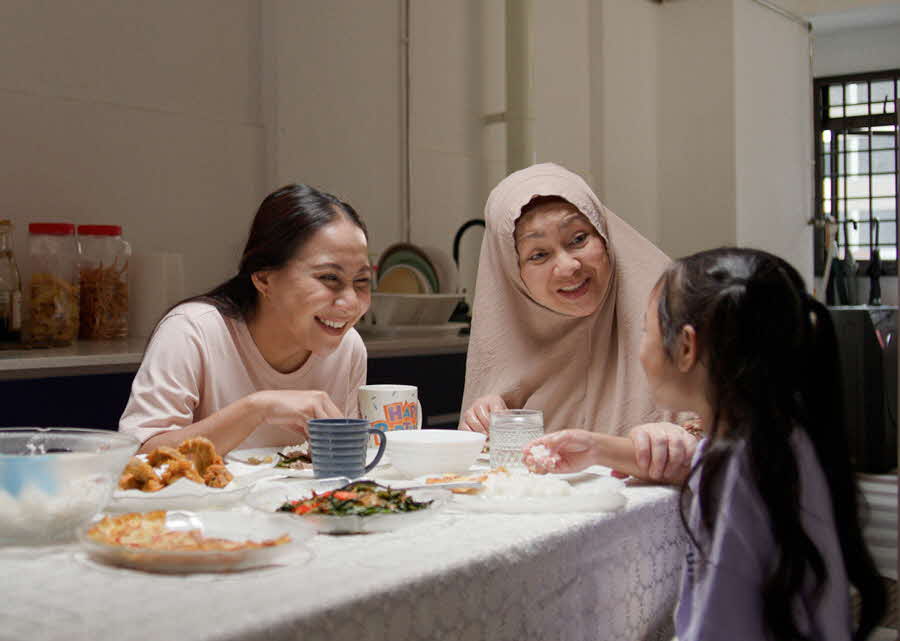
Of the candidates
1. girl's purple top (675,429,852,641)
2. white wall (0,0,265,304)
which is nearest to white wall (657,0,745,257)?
white wall (0,0,265,304)

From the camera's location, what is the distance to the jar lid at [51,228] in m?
2.85

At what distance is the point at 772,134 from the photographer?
246 inches

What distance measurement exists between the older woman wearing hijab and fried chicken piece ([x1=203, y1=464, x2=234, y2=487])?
67 cm

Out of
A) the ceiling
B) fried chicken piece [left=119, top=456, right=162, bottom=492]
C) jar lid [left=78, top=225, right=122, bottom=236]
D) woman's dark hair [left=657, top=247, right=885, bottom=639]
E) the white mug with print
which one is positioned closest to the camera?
woman's dark hair [left=657, top=247, right=885, bottom=639]

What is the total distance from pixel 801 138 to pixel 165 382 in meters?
5.76

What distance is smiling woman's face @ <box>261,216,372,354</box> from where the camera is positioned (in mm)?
1951

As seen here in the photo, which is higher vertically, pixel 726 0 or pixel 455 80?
pixel 726 0

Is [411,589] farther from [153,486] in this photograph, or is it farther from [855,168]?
[855,168]

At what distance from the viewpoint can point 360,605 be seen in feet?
2.96

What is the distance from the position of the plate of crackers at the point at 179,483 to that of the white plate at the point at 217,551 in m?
0.09

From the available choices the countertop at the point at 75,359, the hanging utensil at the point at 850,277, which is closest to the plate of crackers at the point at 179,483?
the countertop at the point at 75,359

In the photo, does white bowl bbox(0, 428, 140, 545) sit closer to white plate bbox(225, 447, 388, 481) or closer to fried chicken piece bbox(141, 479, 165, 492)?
fried chicken piece bbox(141, 479, 165, 492)

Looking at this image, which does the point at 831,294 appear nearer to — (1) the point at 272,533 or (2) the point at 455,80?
(2) the point at 455,80

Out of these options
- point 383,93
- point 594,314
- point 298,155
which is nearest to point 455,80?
point 383,93
